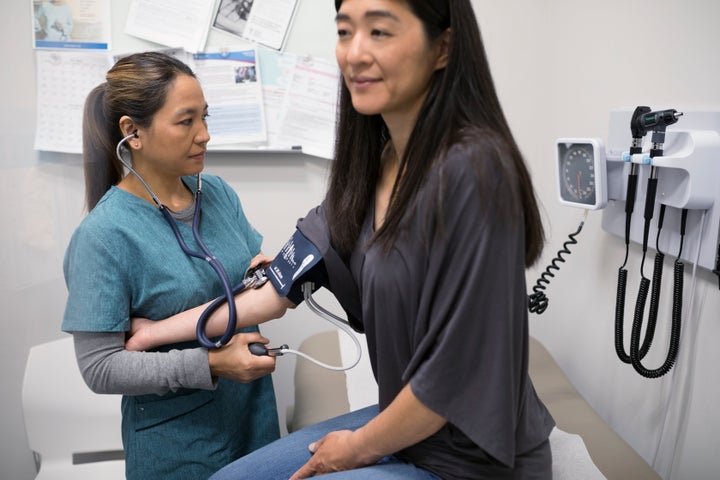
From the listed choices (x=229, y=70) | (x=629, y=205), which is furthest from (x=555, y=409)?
(x=229, y=70)

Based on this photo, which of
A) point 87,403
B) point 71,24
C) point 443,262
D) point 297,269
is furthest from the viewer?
point 71,24

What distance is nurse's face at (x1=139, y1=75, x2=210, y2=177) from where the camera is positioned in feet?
3.63

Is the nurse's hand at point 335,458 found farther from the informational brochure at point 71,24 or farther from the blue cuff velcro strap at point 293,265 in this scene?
the informational brochure at point 71,24

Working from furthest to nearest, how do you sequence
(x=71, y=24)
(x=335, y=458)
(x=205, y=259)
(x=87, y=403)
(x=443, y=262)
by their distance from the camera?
(x=71, y=24)
(x=87, y=403)
(x=205, y=259)
(x=335, y=458)
(x=443, y=262)

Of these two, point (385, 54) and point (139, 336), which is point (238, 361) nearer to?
point (139, 336)

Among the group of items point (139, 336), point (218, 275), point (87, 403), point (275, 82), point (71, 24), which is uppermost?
point (71, 24)

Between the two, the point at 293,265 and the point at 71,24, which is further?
the point at 71,24

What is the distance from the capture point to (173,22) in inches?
65.4

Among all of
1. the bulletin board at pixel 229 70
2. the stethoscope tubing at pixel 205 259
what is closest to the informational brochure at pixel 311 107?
the bulletin board at pixel 229 70

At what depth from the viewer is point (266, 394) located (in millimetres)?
1309

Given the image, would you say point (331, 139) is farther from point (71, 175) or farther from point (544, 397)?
point (544, 397)

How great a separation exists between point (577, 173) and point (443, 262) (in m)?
0.70

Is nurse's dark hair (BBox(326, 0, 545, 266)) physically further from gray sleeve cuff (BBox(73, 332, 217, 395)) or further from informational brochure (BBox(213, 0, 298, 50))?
informational brochure (BBox(213, 0, 298, 50))

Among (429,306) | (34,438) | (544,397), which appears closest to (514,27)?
(544,397)
